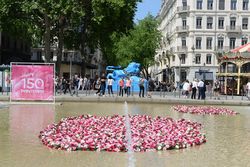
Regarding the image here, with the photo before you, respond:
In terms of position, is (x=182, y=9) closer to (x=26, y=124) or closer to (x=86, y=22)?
(x=86, y=22)

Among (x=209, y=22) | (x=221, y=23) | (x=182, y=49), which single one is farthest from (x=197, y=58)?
(x=221, y=23)

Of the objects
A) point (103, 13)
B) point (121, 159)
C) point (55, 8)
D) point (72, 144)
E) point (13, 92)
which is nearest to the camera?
point (121, 159)

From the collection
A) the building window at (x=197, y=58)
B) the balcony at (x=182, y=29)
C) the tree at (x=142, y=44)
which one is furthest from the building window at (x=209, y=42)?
the tree at (x=142, y=44)

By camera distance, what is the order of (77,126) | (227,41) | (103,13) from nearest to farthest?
(77,126), (103,13), (227,41)

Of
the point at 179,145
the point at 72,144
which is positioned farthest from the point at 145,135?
the point at 72,144

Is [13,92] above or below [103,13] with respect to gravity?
below

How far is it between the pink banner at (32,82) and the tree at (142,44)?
52.4 m

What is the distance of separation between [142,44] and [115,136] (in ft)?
230

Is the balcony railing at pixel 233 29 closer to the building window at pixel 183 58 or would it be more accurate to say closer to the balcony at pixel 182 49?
the balcony at pixel 182 49

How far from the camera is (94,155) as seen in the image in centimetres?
1104

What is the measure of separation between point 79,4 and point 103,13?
8.27ft

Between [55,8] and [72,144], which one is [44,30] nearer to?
[55,8]

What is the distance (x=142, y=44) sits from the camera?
82250 mm

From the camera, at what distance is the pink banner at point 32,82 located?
1163 inches
